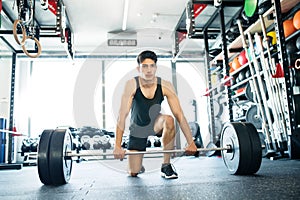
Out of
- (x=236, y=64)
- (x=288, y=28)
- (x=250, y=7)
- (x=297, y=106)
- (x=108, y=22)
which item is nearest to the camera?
(x=297, y=106)

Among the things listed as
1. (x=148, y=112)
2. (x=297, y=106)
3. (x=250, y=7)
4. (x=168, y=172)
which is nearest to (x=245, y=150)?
(x=168, y=172)

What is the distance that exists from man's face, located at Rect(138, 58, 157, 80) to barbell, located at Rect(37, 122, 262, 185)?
0.52m

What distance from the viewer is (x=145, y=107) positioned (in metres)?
2.00

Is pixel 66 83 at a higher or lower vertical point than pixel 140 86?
higher

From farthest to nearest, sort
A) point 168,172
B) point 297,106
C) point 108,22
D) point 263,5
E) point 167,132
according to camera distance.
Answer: point 108,22
point 263,5
point 297,106
point 167,132
point 168,172

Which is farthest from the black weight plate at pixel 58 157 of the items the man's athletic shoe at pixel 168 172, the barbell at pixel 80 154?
the man's athletic shoe at pixel 168 172

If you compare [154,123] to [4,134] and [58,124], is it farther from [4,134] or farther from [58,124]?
[58,124]

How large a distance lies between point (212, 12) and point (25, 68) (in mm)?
4010

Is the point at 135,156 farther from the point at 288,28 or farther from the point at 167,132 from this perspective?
the point at 288,28

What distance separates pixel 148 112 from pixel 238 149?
674mm

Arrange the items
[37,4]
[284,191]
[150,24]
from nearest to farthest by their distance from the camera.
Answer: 1. [284,191]
2. [37,4]
3. [150,24]

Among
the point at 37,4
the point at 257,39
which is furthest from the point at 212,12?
the point at 37,4

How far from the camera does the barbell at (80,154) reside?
5.27 feet

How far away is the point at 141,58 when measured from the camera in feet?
6.25
